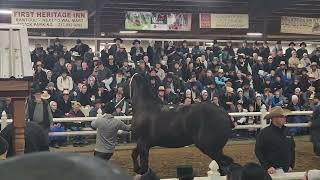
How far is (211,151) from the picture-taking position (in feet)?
28.3

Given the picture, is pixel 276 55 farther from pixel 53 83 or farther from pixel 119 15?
pixel 119 15

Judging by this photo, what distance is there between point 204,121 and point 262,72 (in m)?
10.9

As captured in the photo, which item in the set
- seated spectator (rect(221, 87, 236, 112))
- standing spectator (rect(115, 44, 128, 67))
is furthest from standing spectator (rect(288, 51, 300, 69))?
standing spectator (rect(115, 44, 128, 67))

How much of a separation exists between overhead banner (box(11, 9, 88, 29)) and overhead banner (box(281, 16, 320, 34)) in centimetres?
964

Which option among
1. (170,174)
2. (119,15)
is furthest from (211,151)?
(119,15)

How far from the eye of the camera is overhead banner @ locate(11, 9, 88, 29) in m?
19.1

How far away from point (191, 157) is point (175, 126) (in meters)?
2.61

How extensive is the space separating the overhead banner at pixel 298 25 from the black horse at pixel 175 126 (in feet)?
51.8

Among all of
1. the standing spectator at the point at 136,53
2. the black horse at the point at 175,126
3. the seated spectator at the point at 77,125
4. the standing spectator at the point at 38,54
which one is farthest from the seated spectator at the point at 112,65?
the black horse at the point at 175,126

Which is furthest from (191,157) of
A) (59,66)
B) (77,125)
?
(59,66)

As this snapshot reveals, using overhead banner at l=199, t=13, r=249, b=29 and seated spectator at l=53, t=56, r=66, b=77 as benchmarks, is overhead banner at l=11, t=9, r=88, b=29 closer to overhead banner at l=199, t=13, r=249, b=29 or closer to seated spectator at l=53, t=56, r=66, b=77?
seated spectator at l=53, t=56, r=66, b=77

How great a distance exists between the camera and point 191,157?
11.4 meters

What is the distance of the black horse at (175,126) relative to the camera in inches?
341

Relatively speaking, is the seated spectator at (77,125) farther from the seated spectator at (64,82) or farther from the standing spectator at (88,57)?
the standing spectator at (88,57)
